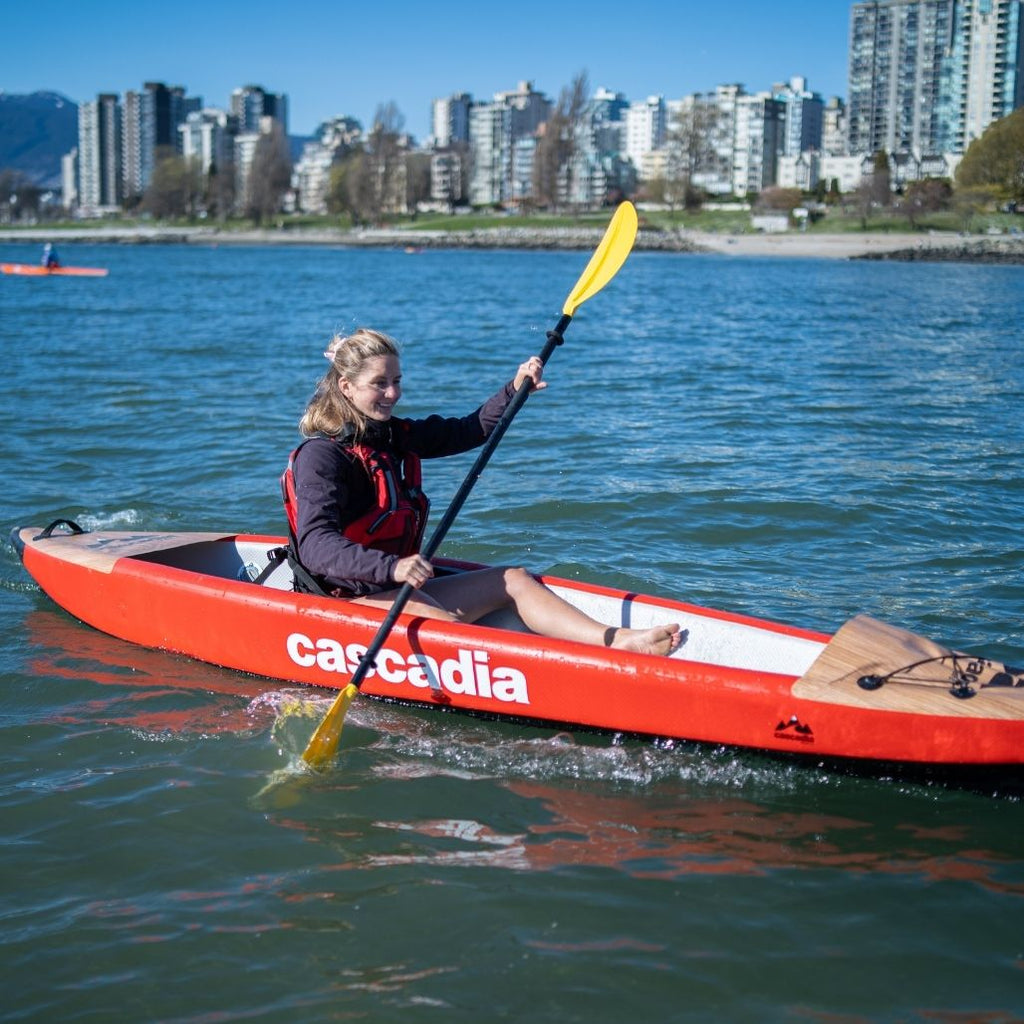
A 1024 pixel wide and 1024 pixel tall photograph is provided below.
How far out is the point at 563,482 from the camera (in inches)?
377

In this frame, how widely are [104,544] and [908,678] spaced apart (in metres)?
4.06

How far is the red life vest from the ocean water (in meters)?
0.72

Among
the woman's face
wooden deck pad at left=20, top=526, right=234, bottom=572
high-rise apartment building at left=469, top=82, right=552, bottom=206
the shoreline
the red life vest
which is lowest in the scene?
wooden deck pad at left=20, top=526, right=234, bottom=572

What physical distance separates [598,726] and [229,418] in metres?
8.58

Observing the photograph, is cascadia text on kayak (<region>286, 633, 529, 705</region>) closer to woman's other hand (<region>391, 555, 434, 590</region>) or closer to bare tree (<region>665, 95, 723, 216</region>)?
woman's other hand (<region>391, 555, 434, 590</region>)

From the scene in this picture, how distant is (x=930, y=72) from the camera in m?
150

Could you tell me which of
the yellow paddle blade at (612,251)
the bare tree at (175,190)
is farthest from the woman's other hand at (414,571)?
the bare tree at (175,190)

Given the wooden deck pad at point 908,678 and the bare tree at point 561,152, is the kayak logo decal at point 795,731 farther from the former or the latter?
the bare tree at point 561,152

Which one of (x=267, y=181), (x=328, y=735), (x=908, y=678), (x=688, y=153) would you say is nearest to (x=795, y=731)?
(x=908, y=678)

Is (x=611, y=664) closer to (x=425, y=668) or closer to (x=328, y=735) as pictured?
(x=425, y=668)

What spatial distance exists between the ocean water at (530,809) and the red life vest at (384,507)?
724mm

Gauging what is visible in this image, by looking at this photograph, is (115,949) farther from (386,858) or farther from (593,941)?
(593,941)

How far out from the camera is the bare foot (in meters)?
4.82

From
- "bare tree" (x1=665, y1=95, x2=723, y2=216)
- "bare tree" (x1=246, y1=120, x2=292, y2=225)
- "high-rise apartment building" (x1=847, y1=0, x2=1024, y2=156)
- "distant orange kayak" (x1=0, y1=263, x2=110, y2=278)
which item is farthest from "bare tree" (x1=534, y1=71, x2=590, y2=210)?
"distant orange kayak" (x1=0, y1=263, x2=110, y2=278)
